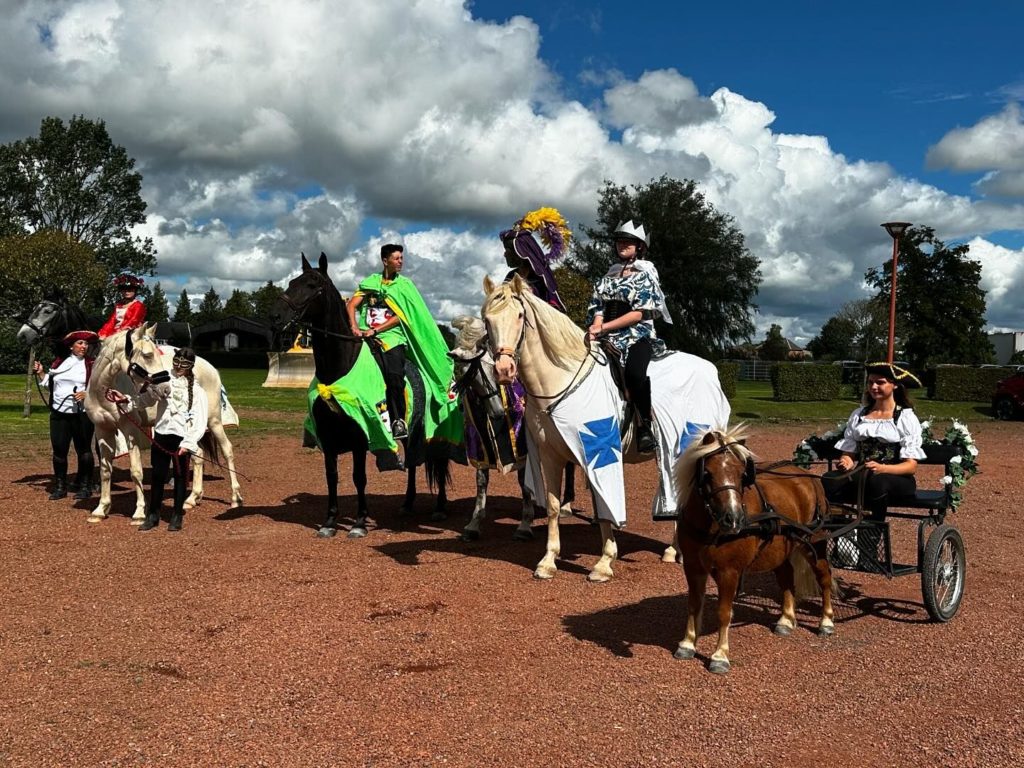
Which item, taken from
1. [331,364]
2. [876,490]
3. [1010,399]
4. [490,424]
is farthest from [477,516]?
[1010,399]

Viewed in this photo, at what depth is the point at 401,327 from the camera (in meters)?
8.53

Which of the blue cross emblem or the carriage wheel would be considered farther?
the blue cross emblem

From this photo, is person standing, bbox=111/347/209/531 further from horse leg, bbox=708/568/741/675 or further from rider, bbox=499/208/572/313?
horse leg, bbox=708/568/741/675

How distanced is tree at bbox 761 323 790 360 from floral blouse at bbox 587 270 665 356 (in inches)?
3834

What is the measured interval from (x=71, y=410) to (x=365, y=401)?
4866mm

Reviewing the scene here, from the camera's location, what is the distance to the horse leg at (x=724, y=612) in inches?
180

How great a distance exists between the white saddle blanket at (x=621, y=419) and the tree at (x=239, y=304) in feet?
326

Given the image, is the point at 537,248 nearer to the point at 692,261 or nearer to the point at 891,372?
the point at 891,372

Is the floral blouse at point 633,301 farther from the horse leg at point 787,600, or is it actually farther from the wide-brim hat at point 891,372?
the horse leg at point 787,600

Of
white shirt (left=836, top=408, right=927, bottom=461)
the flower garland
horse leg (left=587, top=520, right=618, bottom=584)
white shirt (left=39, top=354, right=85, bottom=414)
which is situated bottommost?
horse leg (left=587, top=520, right=618, bottom=584)

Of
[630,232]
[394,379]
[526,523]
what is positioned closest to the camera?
[630,232]

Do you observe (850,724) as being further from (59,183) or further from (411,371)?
(59,183)

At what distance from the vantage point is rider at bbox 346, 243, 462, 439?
27.6ft

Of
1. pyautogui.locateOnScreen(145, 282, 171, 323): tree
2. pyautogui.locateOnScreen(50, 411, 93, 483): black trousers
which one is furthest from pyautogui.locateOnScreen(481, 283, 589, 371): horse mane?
pyautogui.locateOnScreen(145, 282, 171, 323): tree
